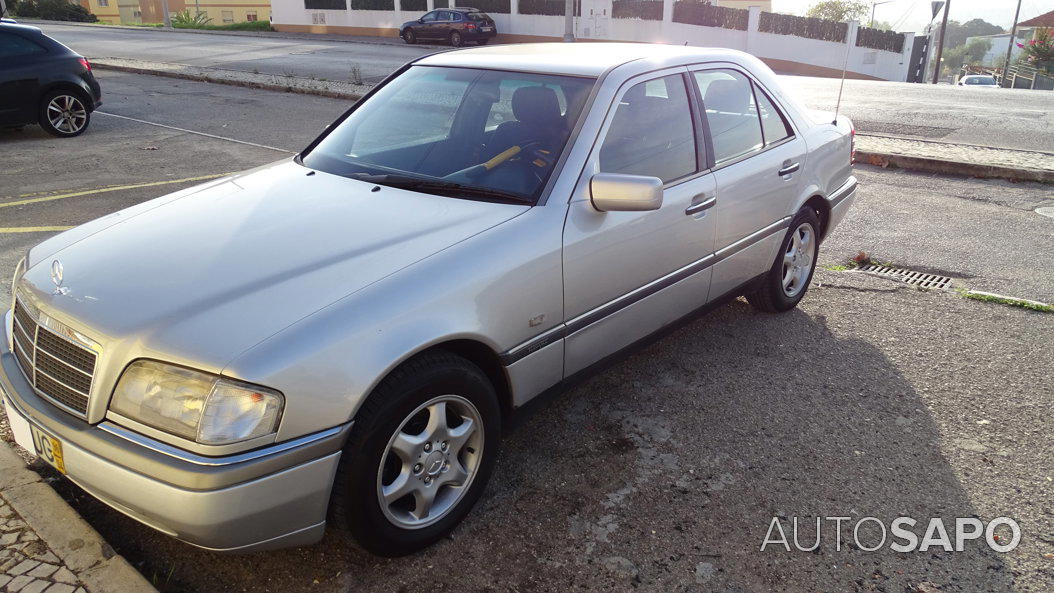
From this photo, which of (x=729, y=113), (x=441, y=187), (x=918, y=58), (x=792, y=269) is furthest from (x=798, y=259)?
(x=918, y=58)

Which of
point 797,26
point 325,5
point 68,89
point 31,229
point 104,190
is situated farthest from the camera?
point 325,5

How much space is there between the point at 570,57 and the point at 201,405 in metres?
2.48

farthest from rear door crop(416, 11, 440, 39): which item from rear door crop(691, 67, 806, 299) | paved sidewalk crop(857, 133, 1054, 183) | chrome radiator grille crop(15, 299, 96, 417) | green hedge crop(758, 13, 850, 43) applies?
chrome radiator grille crop(15, 299, 96, 417)

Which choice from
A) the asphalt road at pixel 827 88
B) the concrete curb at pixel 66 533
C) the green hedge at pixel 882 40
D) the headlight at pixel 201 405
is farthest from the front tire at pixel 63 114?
the green hedge at pixel 882 40

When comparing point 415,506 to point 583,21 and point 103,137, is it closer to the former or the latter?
point 103,137

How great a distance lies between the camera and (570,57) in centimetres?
390

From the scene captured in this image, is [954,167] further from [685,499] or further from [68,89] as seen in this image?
[68,89]

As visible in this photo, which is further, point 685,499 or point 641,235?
point 641,235

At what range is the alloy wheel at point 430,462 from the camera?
272cm

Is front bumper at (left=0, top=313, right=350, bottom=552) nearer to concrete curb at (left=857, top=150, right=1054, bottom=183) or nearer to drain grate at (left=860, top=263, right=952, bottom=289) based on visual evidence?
drain grate at (left=860, top=263, right=952, bottom=289)

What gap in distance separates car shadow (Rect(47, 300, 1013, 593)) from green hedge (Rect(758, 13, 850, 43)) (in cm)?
3486

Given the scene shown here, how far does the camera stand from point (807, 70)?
35719 millimetres

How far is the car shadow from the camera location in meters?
2.80

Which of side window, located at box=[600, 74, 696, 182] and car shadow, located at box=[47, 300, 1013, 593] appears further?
side window, located at box=[600, 74, 696, 182]
